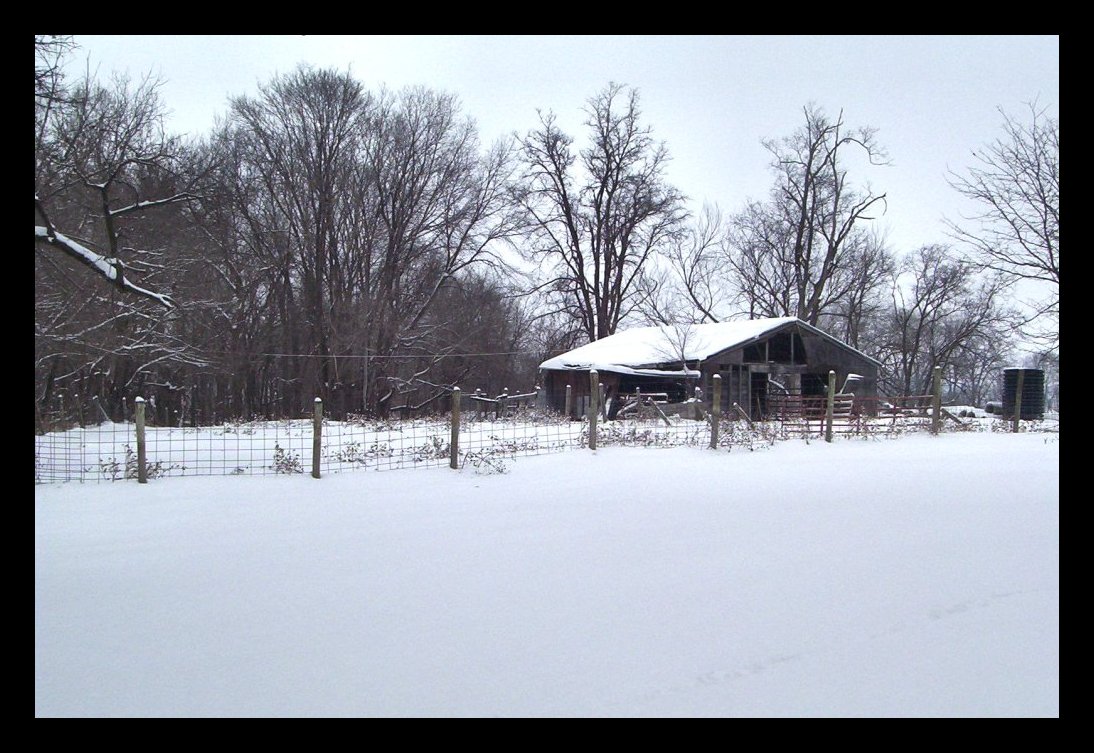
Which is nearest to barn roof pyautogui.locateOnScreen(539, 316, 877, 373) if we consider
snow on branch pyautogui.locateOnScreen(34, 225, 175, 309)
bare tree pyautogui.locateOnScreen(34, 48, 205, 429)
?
bare tree pyautogui.locateOnScreen(34, 48, 205, 429)

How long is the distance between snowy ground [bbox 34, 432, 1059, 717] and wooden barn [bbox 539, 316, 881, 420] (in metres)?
16.6

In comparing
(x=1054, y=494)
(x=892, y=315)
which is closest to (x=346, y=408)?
(x=1054, y=494)

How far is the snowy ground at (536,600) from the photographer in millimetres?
3725

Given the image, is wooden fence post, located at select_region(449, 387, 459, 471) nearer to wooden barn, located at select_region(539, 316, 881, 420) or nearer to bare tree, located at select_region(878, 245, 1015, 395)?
wooden barn, located at select_region(539, 316, 881, 420)

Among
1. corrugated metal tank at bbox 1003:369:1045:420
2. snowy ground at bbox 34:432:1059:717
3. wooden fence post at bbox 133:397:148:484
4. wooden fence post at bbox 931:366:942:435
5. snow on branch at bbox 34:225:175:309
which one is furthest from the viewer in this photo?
corrugated metal tank at bbox 1003:369:1045:420

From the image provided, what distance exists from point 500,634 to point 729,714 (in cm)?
152

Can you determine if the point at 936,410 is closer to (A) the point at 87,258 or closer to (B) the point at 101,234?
(A) the point at 87,258

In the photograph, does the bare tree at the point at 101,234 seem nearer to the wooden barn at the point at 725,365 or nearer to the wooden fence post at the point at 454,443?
the wooden fence post at the point at 454,443

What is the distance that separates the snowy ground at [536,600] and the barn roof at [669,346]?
55.8 ft

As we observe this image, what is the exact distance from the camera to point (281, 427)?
1956cm

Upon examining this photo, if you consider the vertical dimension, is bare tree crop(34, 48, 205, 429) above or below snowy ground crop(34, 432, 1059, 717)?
above

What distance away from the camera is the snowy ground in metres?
3.72

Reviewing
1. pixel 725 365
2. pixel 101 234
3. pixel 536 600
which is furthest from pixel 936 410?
pixel 101 234

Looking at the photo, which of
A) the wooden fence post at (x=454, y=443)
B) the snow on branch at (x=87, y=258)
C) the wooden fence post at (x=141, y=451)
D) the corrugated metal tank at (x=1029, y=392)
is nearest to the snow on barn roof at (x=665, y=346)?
the corrugated metal tank at (x=1029, y=392)
